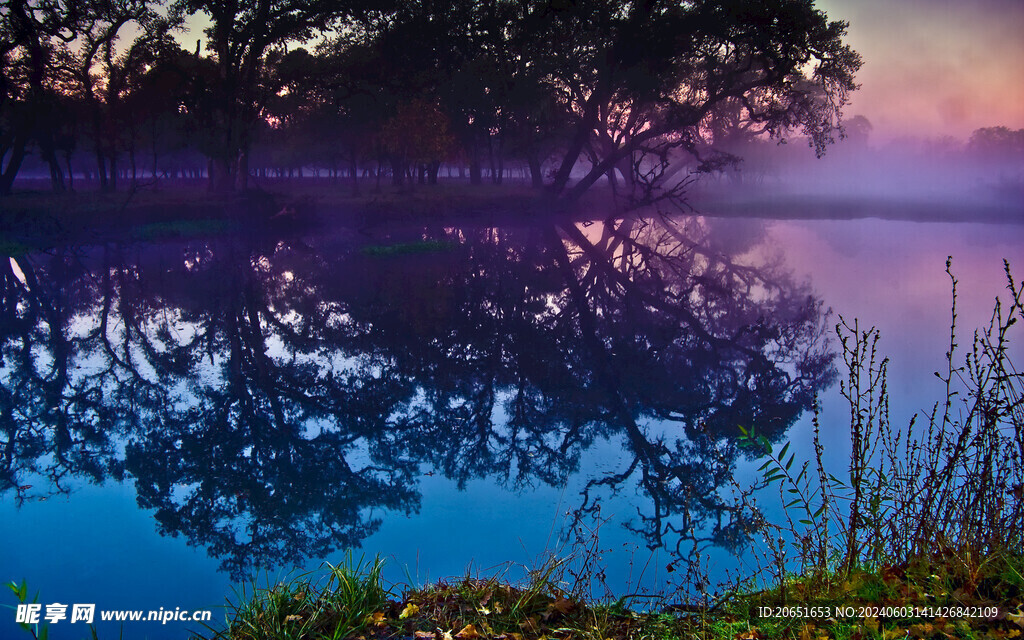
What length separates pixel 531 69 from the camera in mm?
41875

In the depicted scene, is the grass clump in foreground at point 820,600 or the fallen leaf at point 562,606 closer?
the grass clump in foreground at point 820,600

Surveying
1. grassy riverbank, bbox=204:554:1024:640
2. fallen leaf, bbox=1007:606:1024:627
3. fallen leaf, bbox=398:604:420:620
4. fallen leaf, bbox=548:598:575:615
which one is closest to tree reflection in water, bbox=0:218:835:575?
grassy riverbank, bbox=204:554:1024:640

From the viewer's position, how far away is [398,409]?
34.0ft

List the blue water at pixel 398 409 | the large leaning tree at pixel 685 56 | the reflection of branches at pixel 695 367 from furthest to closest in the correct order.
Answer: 1. the large leaning tree at pixel 685 56
2. the reflection of branches at pixel 695 367
3. the blue water at pixel 398 409

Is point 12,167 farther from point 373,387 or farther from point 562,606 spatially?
point 562,606

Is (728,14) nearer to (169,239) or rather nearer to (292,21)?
(292,21)

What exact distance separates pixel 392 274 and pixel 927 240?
2641cm

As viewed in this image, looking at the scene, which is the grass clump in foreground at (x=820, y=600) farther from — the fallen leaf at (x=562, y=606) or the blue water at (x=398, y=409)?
the blue water at (x=398, y=409)

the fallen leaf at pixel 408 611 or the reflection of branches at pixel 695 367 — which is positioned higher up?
the reflection of branches at pixel 695 367

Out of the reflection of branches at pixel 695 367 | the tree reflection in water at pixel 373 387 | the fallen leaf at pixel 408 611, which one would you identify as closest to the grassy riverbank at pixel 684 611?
the fallen leaf at pixel 408 611

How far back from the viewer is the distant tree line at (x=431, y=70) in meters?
36.1

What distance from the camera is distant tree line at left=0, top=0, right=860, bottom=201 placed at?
3606 centimetres

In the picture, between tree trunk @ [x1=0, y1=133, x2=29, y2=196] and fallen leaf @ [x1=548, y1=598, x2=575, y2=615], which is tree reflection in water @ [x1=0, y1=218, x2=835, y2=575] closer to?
fallen leaf @ [x1=548, y1=598, x2=575, y2=615]

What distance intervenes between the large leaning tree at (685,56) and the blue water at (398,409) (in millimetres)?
16558
